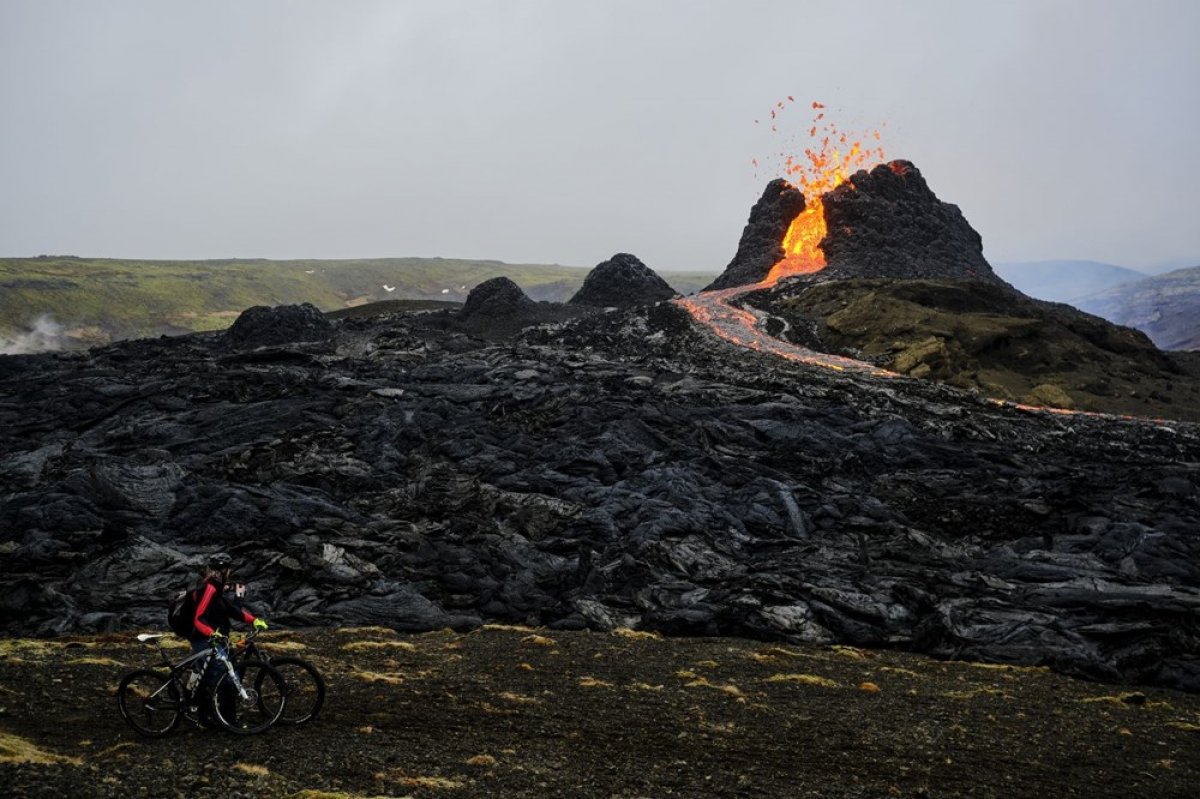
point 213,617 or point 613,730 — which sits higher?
point 213,617

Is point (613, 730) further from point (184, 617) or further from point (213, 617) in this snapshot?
point (184, 617)

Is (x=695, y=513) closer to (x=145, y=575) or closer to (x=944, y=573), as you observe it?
(x=944, y=573)

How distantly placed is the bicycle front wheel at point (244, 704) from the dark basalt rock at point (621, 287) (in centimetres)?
9393

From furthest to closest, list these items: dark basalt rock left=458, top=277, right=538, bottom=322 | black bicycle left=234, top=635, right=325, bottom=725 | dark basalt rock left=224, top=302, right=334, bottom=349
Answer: dark basalt rock left=458, top=277, right=538, bottom=322
dark basalt rock left=224, top=302, right=334, bottom=349
black bicycle left=234, top=635, right=325, bottom=725

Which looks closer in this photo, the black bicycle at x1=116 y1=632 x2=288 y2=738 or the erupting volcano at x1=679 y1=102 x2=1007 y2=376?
the black bicycle at x1=116 y1=632 x2=288 y2=738

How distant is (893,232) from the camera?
4454 inches

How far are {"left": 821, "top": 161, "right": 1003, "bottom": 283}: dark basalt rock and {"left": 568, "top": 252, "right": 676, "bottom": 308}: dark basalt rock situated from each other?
2338cm

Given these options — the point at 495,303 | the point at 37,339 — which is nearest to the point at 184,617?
the point at 495,303

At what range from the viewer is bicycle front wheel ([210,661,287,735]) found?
1675 cm

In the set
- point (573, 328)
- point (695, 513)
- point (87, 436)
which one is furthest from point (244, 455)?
point (573, 328)

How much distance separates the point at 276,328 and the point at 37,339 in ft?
422

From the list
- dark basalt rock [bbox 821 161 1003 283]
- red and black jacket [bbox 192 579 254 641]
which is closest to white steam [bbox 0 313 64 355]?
dark basalt rock [bbox 821 161 1003 283]

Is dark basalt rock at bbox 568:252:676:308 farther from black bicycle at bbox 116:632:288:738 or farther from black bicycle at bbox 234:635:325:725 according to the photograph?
black bicycle at bbox 116:632:288:738

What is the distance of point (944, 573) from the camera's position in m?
33.0
